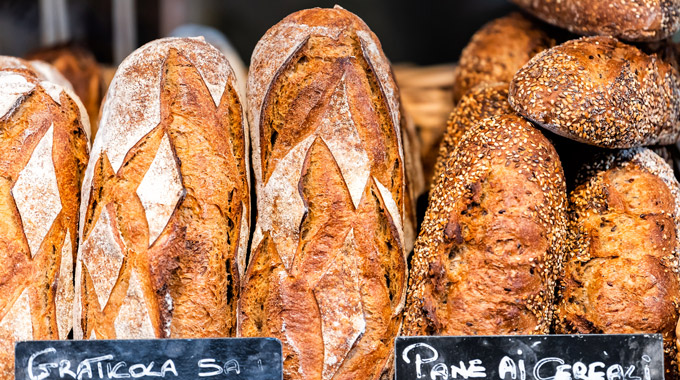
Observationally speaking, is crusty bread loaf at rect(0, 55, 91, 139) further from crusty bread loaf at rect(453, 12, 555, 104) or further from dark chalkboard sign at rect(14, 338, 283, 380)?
crusty bread loaf at rect(453, 12, 555, 104)

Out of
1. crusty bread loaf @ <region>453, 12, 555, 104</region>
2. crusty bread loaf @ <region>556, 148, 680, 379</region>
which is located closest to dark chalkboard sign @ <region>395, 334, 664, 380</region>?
crusty bread loaf @ <region>556, 148, 680, 379</region>

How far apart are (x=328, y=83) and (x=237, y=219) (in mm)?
352

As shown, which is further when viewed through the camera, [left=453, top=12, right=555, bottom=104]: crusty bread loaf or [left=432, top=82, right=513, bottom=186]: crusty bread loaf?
[left=453, top=12, right=555, bottom=104]: crusty bread loaf

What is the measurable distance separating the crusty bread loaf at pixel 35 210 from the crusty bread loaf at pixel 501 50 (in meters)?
1.09

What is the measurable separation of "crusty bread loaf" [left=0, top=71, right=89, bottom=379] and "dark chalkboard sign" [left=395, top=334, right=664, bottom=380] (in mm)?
748

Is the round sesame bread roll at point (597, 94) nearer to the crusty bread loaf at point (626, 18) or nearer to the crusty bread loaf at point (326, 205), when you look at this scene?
the crusty bread loaf at point (626, 18)

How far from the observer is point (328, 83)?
131cm

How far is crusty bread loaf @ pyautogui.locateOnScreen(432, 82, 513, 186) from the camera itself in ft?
5.03

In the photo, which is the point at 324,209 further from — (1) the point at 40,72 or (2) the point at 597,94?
(1) the point at 40,72

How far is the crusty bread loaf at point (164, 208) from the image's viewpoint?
1208 millimetres

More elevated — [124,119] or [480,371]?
[124,119]

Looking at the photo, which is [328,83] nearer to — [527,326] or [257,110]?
[257,110]

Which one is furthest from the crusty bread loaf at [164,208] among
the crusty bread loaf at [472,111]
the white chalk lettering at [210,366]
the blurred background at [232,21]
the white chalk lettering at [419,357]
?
the blurred background at [232,21]

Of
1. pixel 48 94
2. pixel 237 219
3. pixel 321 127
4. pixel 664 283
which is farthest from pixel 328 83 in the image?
pixel 664 283
